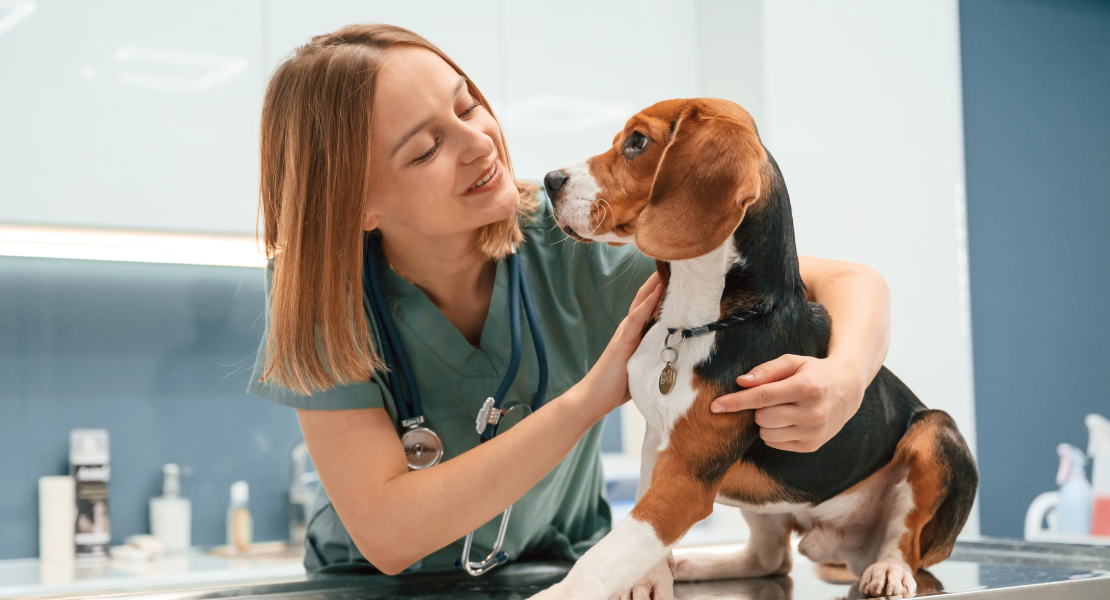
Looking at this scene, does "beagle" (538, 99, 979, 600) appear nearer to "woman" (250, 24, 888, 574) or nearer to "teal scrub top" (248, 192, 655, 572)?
"woman" (250, 24, 888, 574)

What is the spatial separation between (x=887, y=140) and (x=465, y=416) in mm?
2030

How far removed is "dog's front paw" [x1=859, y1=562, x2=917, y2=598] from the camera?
30.7 inches

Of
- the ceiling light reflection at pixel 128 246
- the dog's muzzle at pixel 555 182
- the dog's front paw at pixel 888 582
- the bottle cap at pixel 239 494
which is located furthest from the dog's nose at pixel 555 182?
the bottle cap at pixel 239 494

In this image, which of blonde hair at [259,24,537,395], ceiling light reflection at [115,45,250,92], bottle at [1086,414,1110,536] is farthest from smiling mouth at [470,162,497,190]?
bottle at [1086,414,1110,536]

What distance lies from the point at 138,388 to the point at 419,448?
5.75 feet

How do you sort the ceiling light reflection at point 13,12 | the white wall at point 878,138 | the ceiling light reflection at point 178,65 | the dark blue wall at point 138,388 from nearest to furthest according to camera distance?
the ceiling light reflection at point 13,12 < the ceiling light reflection at point 178,65 < the dark blue wall at point 138,388 < the white wall at point 878,138

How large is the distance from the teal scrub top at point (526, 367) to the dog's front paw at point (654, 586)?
39cm

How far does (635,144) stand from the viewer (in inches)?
32.4

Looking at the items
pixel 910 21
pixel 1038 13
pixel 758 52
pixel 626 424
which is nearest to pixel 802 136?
pixel 758 52

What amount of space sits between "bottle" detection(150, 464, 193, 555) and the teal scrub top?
4.02ft

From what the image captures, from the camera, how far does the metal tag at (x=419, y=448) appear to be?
1043 mm

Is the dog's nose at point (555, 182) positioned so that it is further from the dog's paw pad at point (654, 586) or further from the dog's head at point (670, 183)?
the dog's paw pad at point (654, 586)

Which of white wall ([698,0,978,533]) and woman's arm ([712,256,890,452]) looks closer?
woman's arm ([712,256,890,452])

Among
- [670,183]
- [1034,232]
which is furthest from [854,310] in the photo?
[1034,232]
